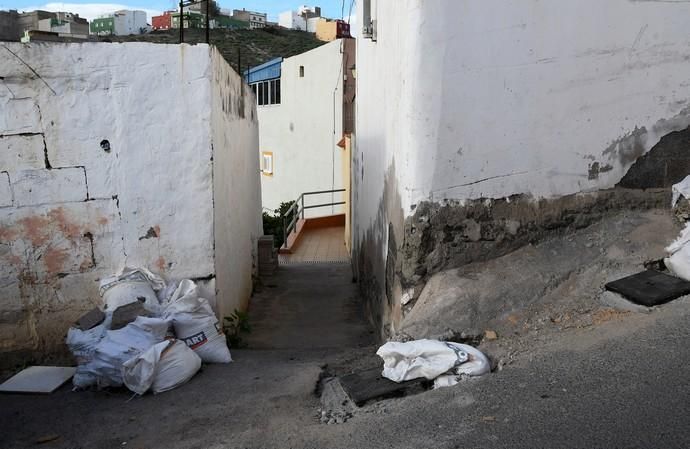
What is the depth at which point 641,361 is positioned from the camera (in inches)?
114

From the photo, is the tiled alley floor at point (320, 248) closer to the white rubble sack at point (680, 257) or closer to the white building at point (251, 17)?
the white rubble sack at point (680, 257)

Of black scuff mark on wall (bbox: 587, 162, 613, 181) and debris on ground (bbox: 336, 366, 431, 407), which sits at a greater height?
black scuff mark on wall (bbox: 587, 162, 613, 181)

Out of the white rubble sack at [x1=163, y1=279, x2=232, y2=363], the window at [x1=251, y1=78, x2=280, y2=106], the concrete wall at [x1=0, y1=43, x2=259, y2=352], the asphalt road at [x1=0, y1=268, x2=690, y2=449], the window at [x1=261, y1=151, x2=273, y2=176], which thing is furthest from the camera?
the window at [x1=261, y1=151, x2=273, y2=176]

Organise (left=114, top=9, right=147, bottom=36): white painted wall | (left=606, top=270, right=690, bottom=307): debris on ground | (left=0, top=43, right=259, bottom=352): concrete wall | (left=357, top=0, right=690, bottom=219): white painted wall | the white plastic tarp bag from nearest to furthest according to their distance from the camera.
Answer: (left=606, top=270, right=690, bottom=307): debris on ground → the white plastic tarp bag → (left=357, top=0, right=690, bottom=219): white painted wall → (left=0, top=43, right=259, bottom=352): concrete wall → (left=114, top=9, right=147, bottom=36): white painted wall

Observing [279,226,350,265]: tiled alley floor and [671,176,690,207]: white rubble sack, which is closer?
[671,176,690,207]: white rubble sack

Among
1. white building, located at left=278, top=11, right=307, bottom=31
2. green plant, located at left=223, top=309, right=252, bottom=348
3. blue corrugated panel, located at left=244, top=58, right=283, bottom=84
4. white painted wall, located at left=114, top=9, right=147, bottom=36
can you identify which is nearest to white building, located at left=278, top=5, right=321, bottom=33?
white building, located at left=278, top=11, right=307, bottom=31

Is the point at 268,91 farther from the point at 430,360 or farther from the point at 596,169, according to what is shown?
the point at 430,360

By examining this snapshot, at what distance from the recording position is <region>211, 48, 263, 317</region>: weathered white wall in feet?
17.4

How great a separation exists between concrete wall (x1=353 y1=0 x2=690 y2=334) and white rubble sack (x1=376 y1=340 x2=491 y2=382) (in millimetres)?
993

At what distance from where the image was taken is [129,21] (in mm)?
46000

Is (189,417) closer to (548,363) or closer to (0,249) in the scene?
(548,363)

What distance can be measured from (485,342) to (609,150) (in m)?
1.96

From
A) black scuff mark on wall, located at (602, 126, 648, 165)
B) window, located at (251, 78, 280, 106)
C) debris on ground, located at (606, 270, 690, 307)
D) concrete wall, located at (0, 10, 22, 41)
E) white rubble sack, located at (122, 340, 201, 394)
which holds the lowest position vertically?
white rubble sack, located at (122, 340, 201, 394)

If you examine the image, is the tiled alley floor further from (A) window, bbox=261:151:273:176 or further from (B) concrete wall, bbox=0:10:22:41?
(A) window, bbox=261:151:273:176
